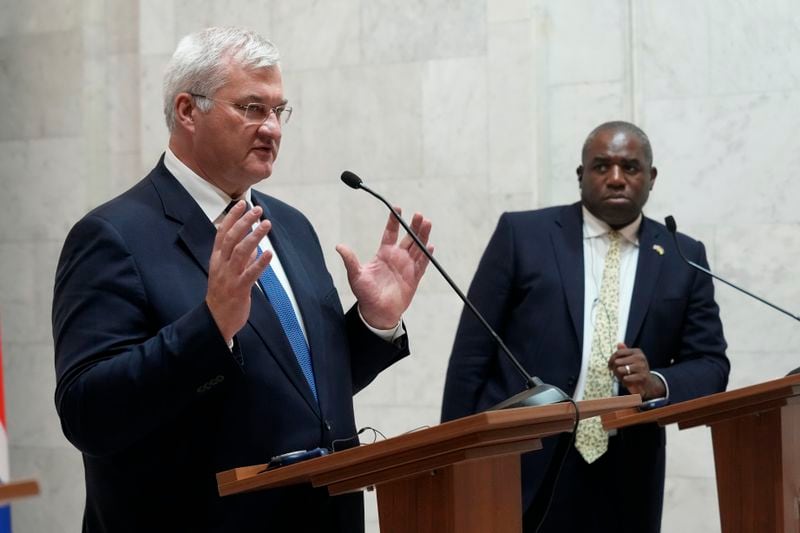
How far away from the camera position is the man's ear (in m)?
3.02

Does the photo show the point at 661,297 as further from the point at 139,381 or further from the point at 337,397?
the point at 139,381

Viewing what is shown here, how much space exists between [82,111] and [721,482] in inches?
173

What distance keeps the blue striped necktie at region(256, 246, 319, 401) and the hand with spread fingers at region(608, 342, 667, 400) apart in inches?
63.2

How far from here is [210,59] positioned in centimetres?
301

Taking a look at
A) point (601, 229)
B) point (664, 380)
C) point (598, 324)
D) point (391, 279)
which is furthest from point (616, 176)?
point (391, 279)

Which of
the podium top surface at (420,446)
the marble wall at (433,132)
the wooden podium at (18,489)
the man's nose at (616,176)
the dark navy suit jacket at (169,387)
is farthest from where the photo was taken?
the marble wall at (433,132)

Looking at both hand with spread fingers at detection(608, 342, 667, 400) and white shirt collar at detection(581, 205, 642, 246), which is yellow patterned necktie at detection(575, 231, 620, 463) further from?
hand with spread fingers at detection(608, 342, 667, 400)

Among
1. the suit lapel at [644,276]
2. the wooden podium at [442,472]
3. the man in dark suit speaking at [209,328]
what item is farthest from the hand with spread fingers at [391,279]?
the suit lapel at [644,276]

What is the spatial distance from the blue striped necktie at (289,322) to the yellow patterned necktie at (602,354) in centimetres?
163

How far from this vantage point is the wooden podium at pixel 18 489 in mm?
1646

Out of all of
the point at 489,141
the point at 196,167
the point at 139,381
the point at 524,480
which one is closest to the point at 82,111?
the point at 489,141

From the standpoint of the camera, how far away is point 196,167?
3014 mm

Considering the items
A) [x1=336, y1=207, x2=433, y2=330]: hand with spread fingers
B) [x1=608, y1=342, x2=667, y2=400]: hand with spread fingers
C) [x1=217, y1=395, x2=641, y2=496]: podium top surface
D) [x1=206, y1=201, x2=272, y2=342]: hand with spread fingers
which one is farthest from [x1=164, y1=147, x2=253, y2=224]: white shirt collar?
[x1=608, y1=342, x2=667, y2=400]: hand with spread fingers

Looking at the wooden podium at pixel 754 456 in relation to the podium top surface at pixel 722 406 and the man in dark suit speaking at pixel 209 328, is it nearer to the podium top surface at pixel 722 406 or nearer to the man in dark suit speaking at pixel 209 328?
the podium top surface at pixel 722 406
